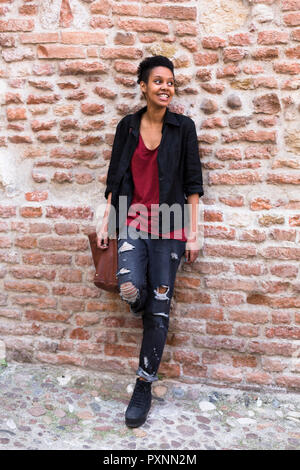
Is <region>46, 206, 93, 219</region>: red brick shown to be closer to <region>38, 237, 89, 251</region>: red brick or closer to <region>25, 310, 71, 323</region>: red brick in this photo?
<region>38, 237, 89, 251</region>: red brick

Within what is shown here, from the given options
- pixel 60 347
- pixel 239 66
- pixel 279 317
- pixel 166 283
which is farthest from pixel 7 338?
pixel 239 66

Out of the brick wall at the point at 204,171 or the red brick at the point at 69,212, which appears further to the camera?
the red brick at the point at 69,212

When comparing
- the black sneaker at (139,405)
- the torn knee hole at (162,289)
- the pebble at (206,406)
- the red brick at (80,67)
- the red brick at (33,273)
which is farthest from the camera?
the red brick at (33,273)

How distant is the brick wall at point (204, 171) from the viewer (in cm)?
271

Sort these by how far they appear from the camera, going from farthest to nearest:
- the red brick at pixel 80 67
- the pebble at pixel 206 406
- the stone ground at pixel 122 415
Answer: the red brick at pixel 80 67 < the pebble at pixel 206 406 < the stone ground at pixel 122 415

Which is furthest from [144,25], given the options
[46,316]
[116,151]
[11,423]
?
[11,423]

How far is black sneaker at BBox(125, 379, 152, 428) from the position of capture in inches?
97.3

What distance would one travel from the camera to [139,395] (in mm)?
2605

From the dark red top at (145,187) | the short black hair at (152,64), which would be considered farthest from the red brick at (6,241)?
the short black hair at (152,64)

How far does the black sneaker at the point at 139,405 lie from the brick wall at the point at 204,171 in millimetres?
360

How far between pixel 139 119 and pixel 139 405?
1.66 m

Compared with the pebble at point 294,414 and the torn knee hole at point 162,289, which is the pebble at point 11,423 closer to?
the torn knee hole at point 162,289

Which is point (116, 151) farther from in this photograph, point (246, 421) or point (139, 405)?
point (246, 421)

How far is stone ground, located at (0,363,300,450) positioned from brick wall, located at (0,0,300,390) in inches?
4.3
